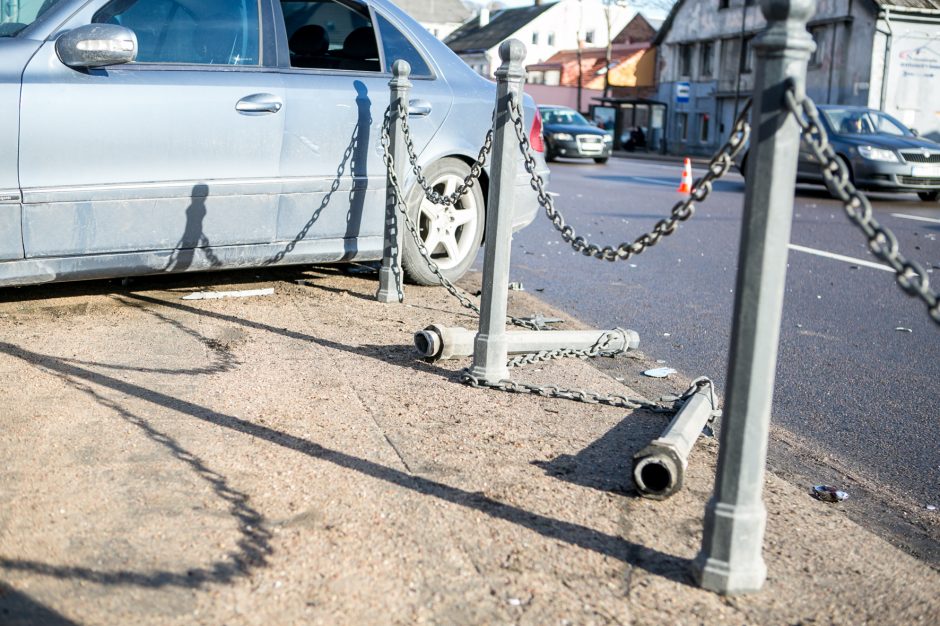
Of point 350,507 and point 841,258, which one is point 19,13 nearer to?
point 350,507

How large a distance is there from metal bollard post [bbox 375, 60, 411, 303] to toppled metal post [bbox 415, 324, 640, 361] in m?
1.35

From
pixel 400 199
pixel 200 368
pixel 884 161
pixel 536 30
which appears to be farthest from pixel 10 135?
pixel 536 30

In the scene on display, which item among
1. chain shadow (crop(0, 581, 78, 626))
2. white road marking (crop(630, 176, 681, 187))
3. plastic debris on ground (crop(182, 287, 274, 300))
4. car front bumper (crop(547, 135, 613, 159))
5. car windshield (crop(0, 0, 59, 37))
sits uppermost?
car windshield (crop(0, 0, 59, 37))

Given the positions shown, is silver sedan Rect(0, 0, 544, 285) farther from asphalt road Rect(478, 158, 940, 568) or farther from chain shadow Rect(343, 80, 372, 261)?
asphalt road Rect(478, 158, 940, 568)

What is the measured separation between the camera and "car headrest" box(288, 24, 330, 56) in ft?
20.9

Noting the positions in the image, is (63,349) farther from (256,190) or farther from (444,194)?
(444,194)

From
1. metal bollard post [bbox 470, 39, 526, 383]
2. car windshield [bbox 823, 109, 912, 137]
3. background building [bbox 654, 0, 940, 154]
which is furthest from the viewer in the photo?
background building [bbox 654, 0, 940, 154]

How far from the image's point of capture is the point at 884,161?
17516 millimetres

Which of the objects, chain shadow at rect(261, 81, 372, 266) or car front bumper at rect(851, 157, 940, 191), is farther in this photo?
car front bumper at rect(851, 157, 940, 191)

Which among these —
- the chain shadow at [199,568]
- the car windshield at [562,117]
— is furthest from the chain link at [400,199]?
the car windshield at [562,117]

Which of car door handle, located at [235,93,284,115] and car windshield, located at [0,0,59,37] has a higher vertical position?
car windshield, located at [0,0,59,37]

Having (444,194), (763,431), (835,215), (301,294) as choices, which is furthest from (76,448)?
(835,215)

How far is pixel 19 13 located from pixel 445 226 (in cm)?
271

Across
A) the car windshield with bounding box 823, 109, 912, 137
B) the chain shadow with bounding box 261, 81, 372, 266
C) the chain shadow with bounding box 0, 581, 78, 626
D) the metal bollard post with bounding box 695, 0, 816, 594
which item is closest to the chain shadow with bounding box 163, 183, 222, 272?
the chain shadow with bounding box 261, 81, 372, 266
